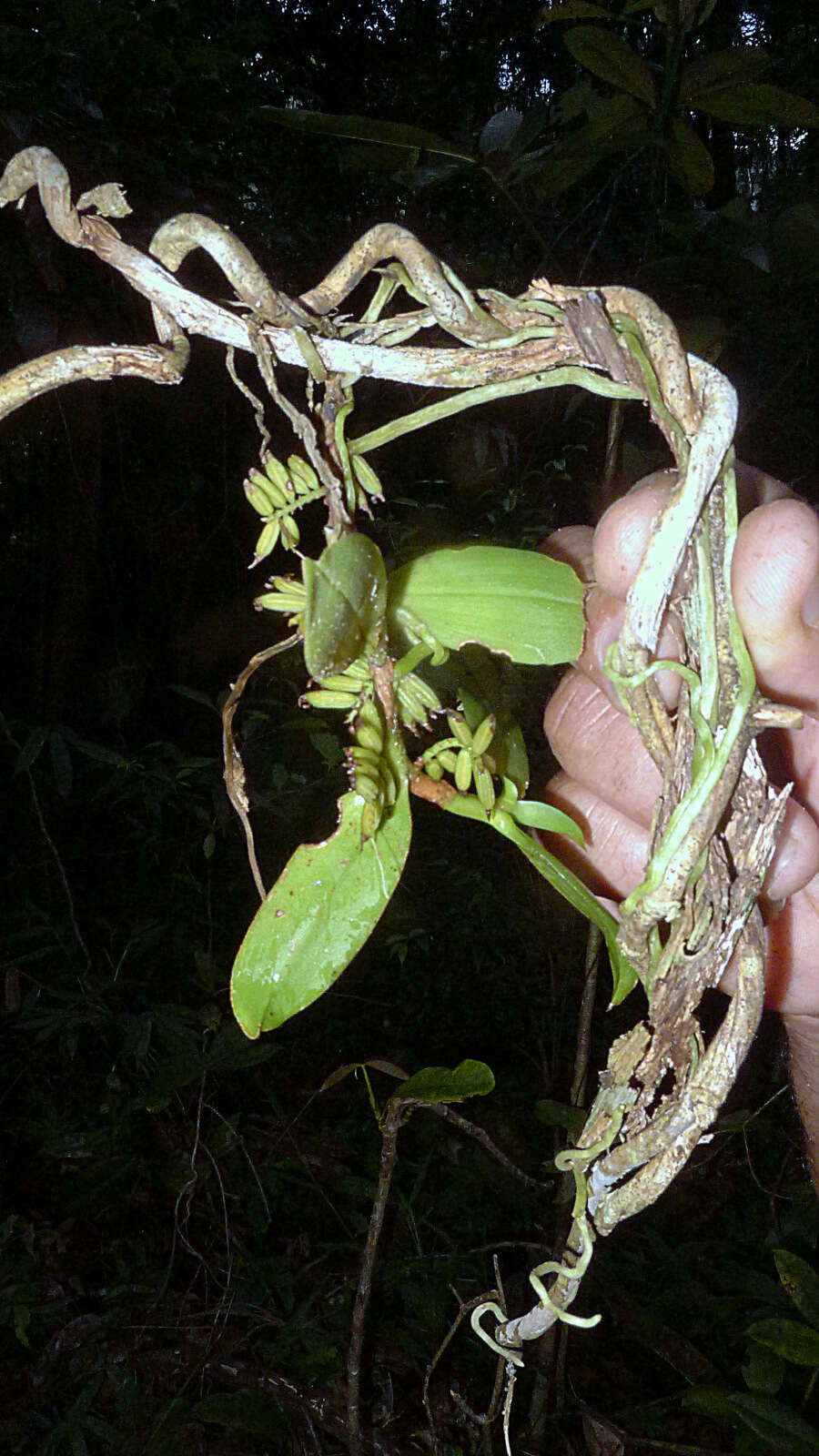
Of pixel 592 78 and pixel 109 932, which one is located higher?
pixel 592 78

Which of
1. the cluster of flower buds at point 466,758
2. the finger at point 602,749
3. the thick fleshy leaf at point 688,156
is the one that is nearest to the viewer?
the cluster of flower buds at point 466,758

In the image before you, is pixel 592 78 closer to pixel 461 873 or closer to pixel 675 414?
pixel 461 873

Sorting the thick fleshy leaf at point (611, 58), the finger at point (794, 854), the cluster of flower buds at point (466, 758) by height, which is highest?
the thick fleshy leaf at point (611, 58)

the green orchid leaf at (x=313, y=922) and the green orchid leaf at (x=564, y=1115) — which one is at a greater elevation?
the green orchid leaf at (x=313, y=922)

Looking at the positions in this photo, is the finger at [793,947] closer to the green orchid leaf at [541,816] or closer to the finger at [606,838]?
the finger at [606,838]

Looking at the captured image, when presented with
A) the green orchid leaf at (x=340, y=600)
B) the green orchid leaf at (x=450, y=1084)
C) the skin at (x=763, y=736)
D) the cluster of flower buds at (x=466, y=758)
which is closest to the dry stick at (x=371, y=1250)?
the green orchid leaf at (x=450, y=1084)

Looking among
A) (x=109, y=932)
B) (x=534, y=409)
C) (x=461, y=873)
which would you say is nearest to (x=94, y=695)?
(x=109, y=932)

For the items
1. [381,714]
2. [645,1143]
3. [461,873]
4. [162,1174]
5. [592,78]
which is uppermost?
[592,78]

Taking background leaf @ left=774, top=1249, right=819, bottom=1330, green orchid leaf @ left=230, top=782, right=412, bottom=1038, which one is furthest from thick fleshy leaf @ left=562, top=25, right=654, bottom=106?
background leaf @ left=774, top=1249, right=819, bottom=1330
